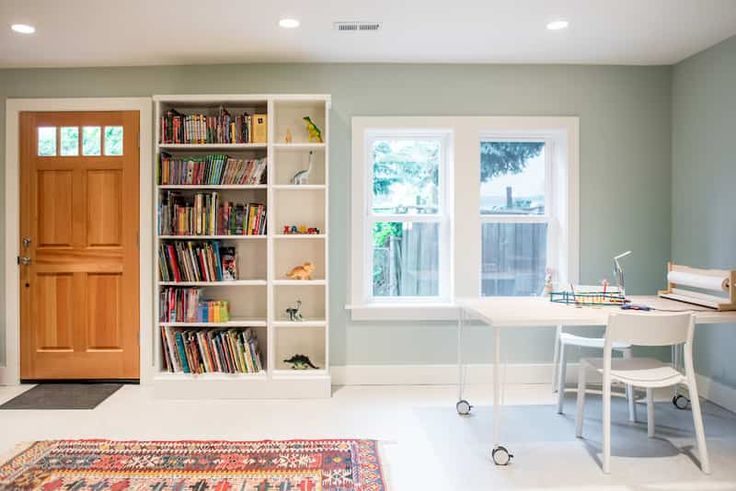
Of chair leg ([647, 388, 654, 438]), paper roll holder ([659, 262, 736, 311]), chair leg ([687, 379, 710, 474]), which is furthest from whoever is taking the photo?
chair leg ([647, 388, 654, 438])

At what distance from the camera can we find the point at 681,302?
10.6 ft

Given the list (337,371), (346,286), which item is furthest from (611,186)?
(337,371)

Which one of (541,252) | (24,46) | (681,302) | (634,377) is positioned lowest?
(634,377)

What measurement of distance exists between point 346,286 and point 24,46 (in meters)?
2.89

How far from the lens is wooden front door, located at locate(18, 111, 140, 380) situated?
159 inches

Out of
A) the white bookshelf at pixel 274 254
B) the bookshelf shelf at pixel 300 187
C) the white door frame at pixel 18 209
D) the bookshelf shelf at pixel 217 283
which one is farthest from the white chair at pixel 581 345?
the white door frame at pixel 18 209

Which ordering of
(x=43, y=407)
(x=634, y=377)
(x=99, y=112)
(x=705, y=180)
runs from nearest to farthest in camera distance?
1. (x=634, y=377)
2. (x=43, y=407)
3. (x=705, y=180)
4. (x=99, y=112)

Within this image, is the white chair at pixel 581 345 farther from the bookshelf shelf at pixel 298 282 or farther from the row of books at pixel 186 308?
the row of books at pixel 186 308

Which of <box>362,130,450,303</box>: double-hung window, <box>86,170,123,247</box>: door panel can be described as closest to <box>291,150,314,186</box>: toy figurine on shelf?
<box>362,130,450,303</box>: double-hung window

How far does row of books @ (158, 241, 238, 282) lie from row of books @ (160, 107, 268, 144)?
2.55ft

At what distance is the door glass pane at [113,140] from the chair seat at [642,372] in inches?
146

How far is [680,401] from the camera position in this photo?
11.8 feet

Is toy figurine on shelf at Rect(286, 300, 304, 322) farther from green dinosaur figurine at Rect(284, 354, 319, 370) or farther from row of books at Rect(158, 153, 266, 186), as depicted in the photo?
row of books at Rect(158, 153, 266, 186)

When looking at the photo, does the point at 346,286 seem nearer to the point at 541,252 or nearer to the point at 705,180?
the point at 541,252
